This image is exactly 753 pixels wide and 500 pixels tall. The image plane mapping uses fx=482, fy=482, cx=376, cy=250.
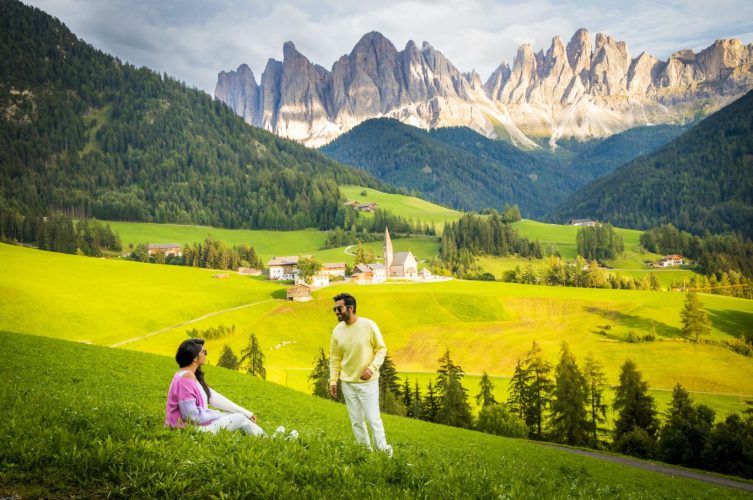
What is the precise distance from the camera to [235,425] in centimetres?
1135

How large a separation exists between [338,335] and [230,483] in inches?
231

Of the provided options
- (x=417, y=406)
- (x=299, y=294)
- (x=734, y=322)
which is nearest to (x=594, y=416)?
(x=417, y=406)

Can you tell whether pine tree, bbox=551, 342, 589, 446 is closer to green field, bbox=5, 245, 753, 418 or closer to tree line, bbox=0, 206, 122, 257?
green field, bbox=5, 245, 753, 418

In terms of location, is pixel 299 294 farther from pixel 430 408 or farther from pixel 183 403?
pixel 183 403

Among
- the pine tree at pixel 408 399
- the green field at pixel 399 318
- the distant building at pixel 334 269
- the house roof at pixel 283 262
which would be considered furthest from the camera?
the house roof at pixel 283 262

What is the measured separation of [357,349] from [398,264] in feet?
470

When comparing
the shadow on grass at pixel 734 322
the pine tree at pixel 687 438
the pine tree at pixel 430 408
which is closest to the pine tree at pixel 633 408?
the pine tree at pixel 687 438

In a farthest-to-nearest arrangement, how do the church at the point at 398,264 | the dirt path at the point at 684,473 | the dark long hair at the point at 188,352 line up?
the church at the point at 398,264 < the dirt path at the point at 684,473 < the dark long hair at the point at 188,352

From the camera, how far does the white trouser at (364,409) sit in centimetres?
1277

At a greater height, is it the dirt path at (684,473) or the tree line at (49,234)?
the tree line at (49,234)

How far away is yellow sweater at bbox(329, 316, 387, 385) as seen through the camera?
12852mm

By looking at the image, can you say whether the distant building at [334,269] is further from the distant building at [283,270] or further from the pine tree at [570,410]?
the pine tree at [570,410]

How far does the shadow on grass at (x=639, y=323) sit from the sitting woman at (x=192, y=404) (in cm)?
10220

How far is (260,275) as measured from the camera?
159 metres
